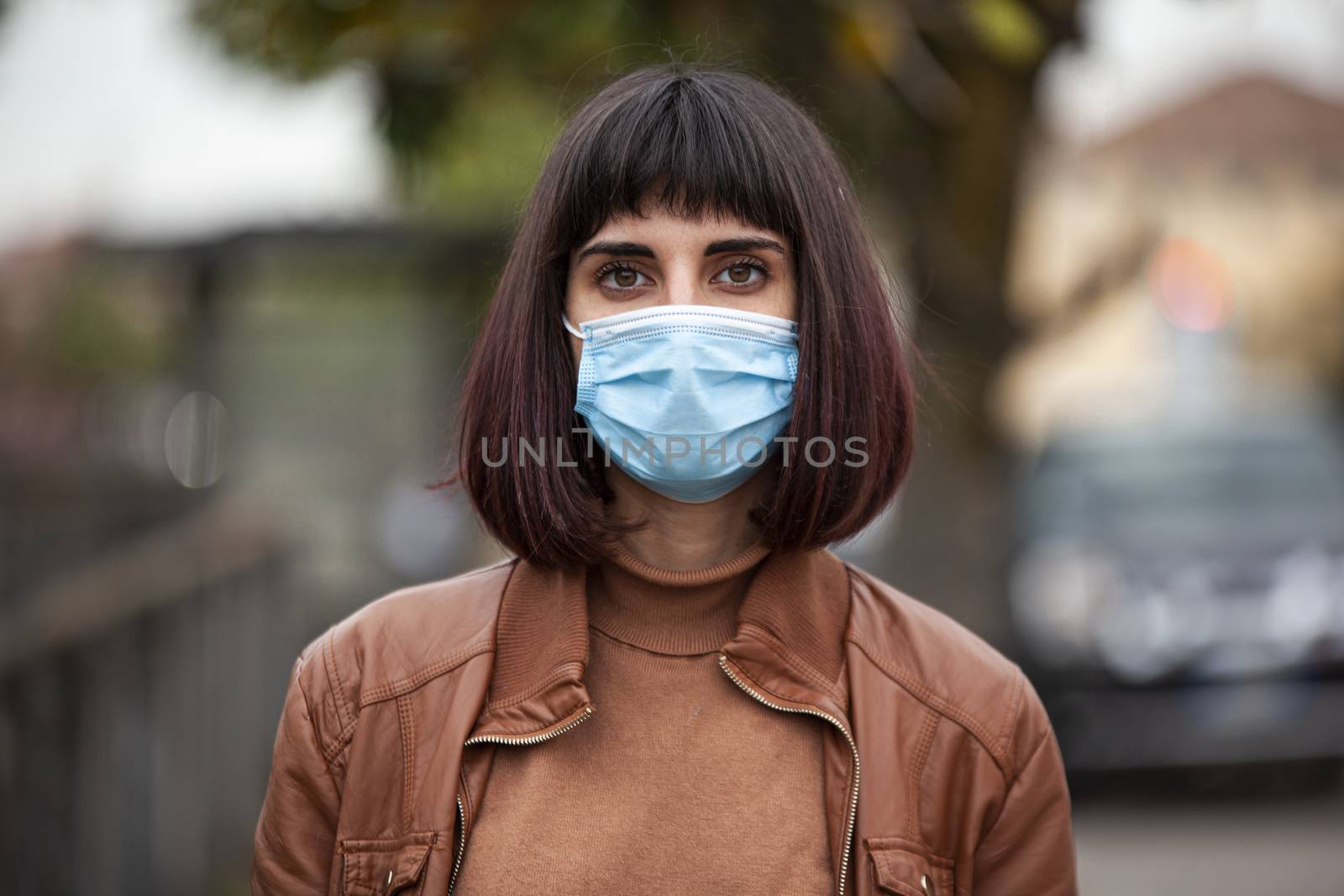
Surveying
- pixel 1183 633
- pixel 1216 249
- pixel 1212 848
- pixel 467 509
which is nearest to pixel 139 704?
pixel 467 509

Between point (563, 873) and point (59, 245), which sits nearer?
point (563, 873)

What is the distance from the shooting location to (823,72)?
4211 mm

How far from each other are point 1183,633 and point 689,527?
5342 mm

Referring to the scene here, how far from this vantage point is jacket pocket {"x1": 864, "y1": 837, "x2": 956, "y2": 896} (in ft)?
6.46

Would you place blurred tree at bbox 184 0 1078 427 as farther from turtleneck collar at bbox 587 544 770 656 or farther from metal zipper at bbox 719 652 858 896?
metal zipper at bbox 719 652 858 896

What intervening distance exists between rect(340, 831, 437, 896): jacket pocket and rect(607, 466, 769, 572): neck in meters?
0.54

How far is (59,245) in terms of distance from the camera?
12445 millimetres

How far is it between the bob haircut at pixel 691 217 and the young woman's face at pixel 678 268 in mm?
21

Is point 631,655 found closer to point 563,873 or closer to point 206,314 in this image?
point 563,873

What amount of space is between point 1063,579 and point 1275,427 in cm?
177

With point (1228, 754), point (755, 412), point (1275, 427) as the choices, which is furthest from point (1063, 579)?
point (755, 412)

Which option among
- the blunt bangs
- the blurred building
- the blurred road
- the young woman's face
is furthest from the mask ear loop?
the blurred building

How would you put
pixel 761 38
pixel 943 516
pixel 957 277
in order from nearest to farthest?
pixel 761 38 < pixel 957 277 < pixel 943 516

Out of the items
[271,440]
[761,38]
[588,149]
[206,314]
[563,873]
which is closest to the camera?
[563,873]
